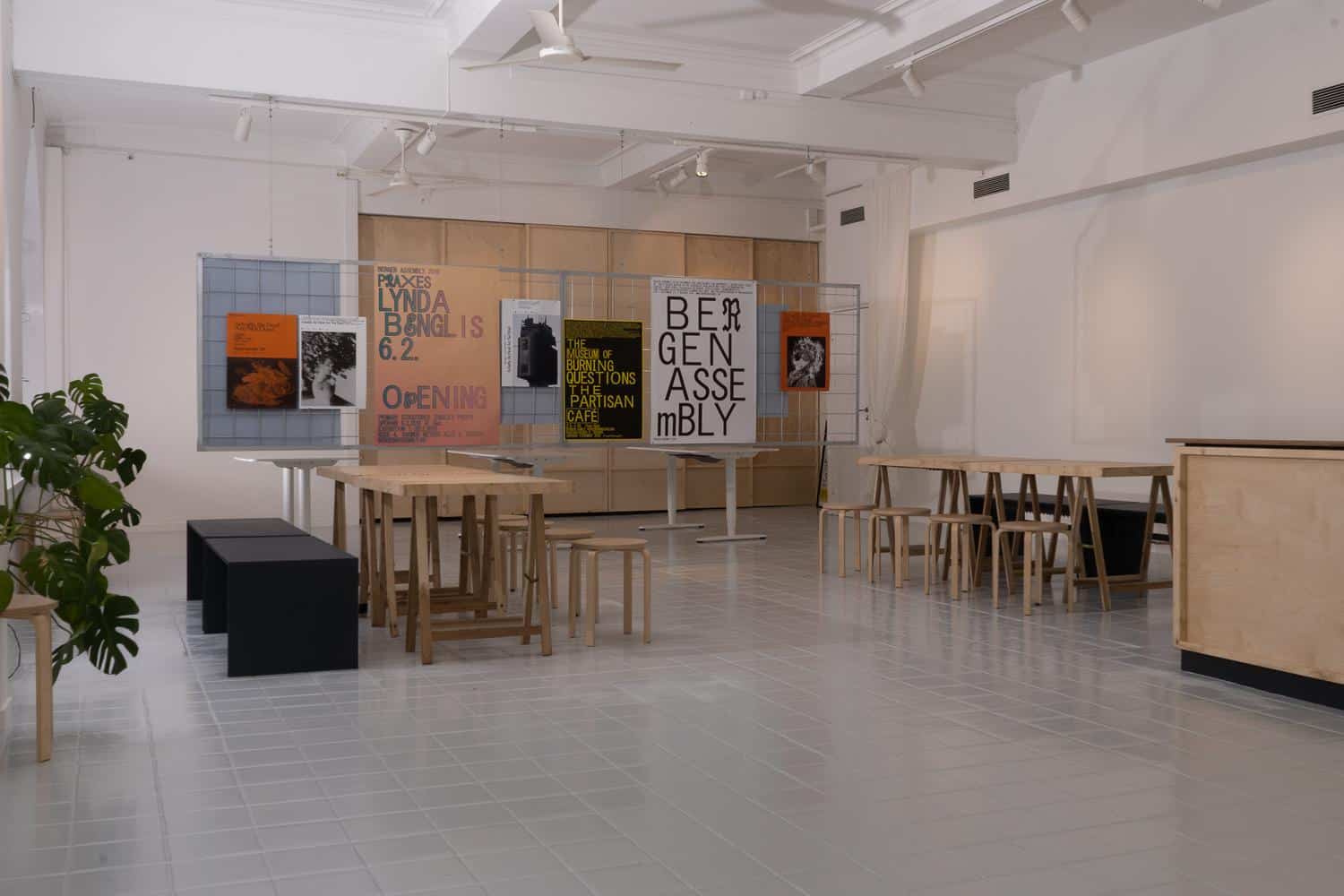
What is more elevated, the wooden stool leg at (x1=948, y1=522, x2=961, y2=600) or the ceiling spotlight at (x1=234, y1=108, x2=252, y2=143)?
the ceiling spotlight at (x1=234, y1=108, x2=252, y2=143)

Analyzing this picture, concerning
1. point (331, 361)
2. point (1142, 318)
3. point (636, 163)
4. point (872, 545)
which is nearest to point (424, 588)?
point (872, 545)

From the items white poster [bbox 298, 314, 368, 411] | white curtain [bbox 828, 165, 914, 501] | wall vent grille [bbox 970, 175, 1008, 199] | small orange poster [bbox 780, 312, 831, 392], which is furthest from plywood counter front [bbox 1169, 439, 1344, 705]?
white curtain [bbox 828, 165, 914, 501]

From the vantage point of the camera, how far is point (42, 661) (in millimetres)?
3588

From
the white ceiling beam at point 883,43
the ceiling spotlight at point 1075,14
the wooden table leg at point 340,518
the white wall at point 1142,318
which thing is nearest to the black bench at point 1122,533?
the white wall at point 1142,318

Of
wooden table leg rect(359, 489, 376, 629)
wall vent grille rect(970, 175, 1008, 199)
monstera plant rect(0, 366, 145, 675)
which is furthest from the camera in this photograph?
wall vent grille rect(970, 175, 1008, 199)

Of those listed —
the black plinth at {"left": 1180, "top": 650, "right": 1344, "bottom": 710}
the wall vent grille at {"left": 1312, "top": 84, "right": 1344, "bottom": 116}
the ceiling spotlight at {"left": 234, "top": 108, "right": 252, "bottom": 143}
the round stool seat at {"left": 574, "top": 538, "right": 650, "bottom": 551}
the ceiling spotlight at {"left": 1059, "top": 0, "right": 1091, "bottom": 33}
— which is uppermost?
the ceiling spotlight at {"left": 1059, "top": 0, "right": 1091, "bottom": 33}

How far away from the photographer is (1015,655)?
5.27 meters

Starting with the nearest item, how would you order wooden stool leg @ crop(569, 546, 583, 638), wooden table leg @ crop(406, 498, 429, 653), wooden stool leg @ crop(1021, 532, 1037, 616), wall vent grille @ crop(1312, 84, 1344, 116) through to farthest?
wooden table leg @ crop(406, 498, 429, 653) < wooden stool leg @ crop(569, 546, 583, 638) < wooden stool leg @ crop(1021, 532, 1037, 616) < wall vent grille @ crop(1312, 84, 1344, 116)

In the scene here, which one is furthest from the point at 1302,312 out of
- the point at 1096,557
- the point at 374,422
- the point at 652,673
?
the point at 374,422

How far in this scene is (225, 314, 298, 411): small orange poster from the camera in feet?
26.0

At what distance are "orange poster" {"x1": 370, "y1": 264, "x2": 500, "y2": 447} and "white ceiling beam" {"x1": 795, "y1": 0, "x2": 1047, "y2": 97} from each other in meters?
2.74

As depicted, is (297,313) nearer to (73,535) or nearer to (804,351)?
(73,535)

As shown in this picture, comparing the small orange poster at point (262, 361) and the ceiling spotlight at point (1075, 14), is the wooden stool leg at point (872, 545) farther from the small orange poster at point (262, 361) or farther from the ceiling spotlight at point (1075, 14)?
the small orange poster at point (262, 361)

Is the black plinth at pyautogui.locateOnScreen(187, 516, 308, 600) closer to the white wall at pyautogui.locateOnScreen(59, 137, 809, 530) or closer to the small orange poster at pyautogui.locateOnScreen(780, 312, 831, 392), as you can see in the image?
the white wall at pyautogui.locateOnScreen(59, 137, 809, 530)
